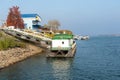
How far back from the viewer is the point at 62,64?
51719 millimetres

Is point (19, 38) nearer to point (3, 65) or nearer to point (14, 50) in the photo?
point (14, 50)

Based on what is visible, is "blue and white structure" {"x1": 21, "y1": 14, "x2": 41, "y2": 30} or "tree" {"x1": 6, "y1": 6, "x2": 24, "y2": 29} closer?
"tree" {"x1": 6, "y1": 6, "x2": 24, "y2": 29}

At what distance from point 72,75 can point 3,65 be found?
40.6 feet

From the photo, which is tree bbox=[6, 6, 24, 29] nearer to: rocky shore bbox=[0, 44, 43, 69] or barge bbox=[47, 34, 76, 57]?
rocky shore bbox=[0, 44, 43, 69]

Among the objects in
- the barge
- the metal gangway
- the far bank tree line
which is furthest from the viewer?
the far bank tree line

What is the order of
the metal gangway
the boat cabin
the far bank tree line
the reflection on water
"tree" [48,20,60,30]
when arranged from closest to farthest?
the reflection on water
the boat cabin
the metal gangway
the far bank tree line
"tree" [48,20,60,30]

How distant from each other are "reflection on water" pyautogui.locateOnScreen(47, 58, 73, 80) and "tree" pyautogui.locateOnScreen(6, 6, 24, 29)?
40991 mm

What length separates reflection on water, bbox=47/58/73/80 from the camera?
39938mm

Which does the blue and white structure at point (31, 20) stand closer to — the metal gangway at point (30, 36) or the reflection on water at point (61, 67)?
the metal gangway at point (30, 36)

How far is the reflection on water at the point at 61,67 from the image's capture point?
131 ft

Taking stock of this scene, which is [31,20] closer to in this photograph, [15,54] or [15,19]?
[15,19]

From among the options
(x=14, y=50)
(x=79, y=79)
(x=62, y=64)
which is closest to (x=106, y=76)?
(x=79, y=79)

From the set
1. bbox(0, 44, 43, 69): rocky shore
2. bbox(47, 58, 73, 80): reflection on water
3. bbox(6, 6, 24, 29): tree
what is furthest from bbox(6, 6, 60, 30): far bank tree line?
bbox(47, 58, 73, 80): reflection on water

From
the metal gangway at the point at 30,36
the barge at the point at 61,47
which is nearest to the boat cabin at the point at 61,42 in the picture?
the barge at the point at 61,47
